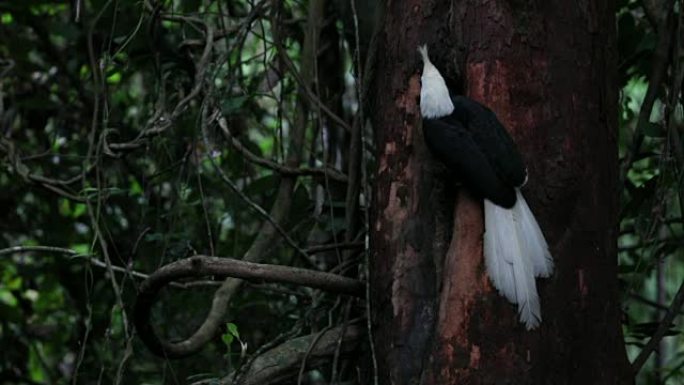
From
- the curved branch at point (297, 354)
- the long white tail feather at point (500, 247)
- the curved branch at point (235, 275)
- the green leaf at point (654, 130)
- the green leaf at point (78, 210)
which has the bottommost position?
the curved branch at point (297, 354)

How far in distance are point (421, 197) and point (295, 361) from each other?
542 mm

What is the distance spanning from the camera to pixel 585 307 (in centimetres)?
211

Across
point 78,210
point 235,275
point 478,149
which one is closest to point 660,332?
point 478,149

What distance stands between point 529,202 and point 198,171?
1105 millimetres

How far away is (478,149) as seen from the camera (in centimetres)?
218

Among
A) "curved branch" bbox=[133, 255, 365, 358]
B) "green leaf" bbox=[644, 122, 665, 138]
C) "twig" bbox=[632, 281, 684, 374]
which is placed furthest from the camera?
"green leaf" bbox=[644, 122, 665, 138]

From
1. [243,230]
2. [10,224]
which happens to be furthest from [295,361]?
[10,224]

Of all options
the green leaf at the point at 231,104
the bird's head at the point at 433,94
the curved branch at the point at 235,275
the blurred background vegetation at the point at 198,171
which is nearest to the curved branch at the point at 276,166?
the blurred background vegetation at the point at 198,171

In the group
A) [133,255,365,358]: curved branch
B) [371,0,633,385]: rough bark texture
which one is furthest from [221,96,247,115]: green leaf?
[371,0,633,385]: rough bark texture

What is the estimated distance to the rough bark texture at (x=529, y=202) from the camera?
2055 mm

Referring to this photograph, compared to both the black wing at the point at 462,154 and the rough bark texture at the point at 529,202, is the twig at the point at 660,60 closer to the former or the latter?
the rough bark texture at the point at 529,202

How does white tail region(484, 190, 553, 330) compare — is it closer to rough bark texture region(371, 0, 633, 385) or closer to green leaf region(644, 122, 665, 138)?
rough bark texture region(371, 0, 633, 385)

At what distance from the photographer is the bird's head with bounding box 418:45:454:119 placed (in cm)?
215

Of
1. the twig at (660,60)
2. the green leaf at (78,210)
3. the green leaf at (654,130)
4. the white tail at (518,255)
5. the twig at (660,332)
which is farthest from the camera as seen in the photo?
the green leaf at (78,210)
